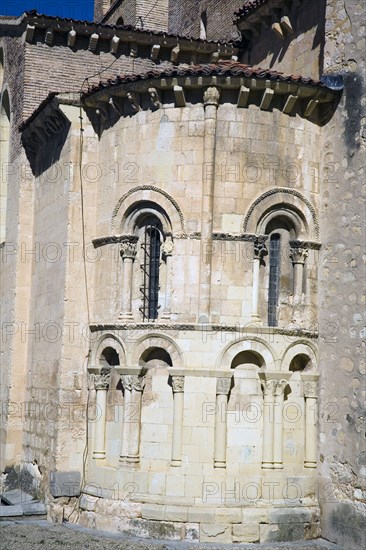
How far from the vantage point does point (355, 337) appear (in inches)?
578

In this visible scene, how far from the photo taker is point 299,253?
1558cm

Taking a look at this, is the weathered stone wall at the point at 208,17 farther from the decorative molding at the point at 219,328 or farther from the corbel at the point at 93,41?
the decorative molding at the point at 219,328

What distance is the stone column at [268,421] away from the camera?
48.8 feet

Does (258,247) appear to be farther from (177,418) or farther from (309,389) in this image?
(177,418)

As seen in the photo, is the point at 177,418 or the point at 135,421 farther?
the point at 135,421

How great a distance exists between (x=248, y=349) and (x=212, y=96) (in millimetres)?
4297

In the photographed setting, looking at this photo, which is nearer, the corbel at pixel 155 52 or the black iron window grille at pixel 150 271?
the black iron window grille at pixel 150 271

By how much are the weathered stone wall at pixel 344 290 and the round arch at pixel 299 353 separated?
0.52 ft

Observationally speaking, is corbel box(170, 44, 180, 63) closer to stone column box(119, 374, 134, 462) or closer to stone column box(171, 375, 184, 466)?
stone column box(119, 374, 134, 462)

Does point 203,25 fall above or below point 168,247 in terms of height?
above

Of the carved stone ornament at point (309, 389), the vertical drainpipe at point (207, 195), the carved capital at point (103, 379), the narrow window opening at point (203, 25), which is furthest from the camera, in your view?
the narrow window opening at point (203, 25)

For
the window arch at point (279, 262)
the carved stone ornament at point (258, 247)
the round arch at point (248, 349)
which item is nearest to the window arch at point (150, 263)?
the round arch at point (248, 349)

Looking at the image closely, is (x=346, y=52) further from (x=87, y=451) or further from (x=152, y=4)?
(x=152, y=4)

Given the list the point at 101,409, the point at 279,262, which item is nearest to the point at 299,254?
the point at 279,262
